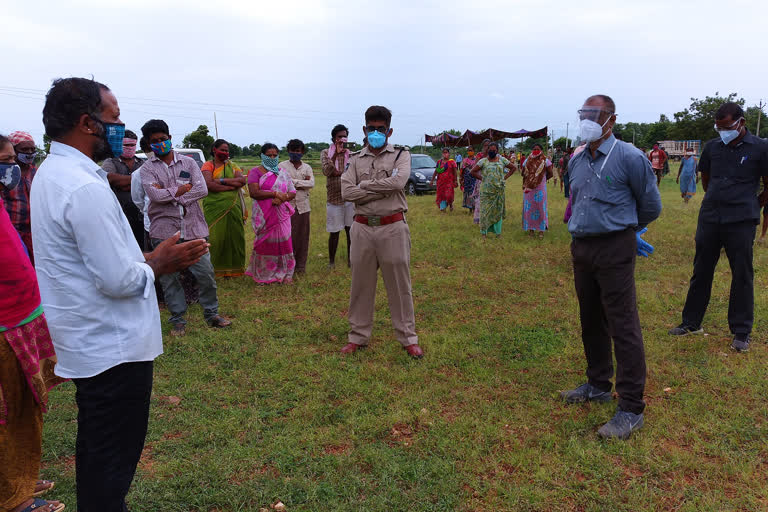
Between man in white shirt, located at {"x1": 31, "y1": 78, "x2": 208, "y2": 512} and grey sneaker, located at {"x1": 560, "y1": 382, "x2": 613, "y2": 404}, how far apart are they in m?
2.91

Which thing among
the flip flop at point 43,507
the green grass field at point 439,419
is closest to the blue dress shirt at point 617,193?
the green grass field at point 439,419

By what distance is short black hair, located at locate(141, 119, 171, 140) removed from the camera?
15.8 feet

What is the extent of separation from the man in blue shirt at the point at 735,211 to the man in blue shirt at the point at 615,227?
1736 mm

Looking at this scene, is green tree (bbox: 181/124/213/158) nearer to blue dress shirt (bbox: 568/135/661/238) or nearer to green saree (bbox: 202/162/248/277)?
green saree (bbox: 202/162/248/277)

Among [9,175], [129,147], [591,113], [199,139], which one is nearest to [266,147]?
[129,147]

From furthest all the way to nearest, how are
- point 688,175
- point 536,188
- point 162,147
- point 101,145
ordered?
point 688,175 → point 536,188 → point 162,147 → point 101,145

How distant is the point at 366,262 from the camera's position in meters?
4.45

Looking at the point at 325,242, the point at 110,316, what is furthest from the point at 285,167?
the point at 110,316

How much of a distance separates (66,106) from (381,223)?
2807 mm

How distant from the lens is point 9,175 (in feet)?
11.2

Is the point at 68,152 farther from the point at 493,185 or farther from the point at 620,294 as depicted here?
the point at 493,185

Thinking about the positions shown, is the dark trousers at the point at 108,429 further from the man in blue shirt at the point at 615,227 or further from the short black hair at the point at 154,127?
the short black hair at the point at 154,127

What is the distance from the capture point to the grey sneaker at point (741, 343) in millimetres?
4414

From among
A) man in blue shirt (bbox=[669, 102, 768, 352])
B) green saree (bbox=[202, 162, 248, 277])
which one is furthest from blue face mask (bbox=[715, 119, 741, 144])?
green saree (bbox=[202, 162, 248, 277])
